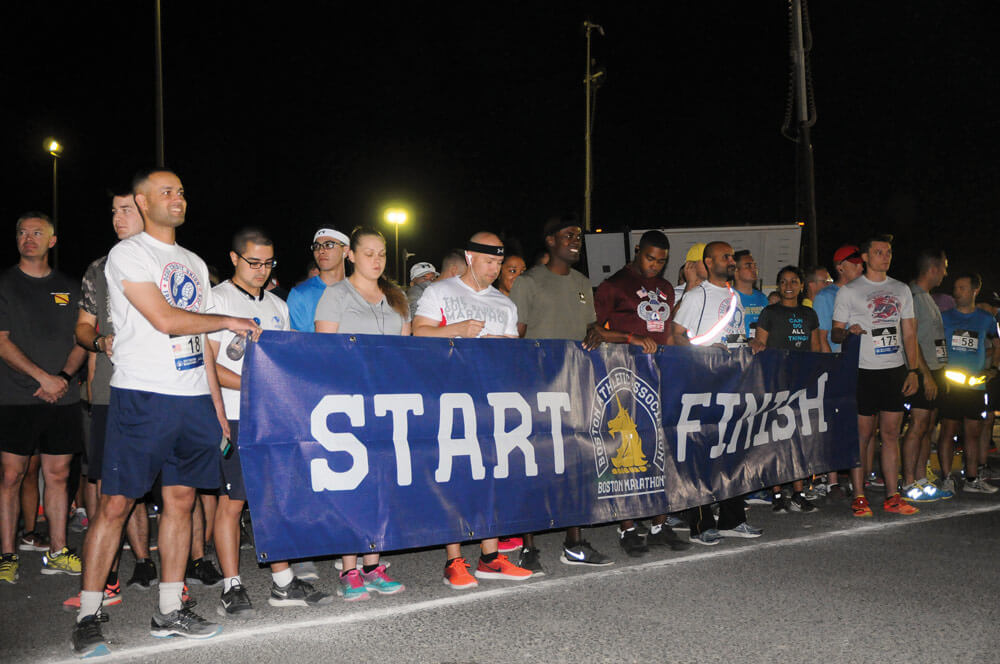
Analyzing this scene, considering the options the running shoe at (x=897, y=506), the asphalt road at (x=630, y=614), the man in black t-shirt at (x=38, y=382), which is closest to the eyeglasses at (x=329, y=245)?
the man in black t-shirt at (x=38, y=382)

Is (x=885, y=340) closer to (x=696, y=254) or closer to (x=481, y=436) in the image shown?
(x=696, y=254)

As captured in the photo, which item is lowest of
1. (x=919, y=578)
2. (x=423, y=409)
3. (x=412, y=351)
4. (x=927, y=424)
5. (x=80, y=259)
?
(x=919, y=578)

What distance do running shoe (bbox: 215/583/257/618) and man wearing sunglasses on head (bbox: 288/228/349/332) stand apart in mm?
1982

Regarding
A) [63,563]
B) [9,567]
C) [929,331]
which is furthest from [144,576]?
[929,331]

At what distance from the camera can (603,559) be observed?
18.9ft

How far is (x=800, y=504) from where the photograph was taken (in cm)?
777

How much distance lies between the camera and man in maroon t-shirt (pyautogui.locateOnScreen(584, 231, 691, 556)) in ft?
20.6

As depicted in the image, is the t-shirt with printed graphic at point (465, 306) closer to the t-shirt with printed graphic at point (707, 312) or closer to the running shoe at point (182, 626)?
the t-shirt with printed graphic at point (707, 312)

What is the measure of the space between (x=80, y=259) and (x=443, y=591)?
48.2 metres

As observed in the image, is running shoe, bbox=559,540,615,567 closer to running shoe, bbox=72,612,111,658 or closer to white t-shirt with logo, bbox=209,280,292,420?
white t-shirt with logo, bbox=209,280,292,420

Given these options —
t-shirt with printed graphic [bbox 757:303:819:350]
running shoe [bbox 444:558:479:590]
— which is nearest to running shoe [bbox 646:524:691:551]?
running shoe [bbox 444:558:479:590]

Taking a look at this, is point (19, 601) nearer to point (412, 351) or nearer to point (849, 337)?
point (412, 351)

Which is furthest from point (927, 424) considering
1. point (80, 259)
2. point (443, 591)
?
point (80, 259)

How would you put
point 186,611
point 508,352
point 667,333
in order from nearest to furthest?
point 186,611 < point 508,352 < point 667,333
